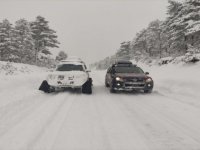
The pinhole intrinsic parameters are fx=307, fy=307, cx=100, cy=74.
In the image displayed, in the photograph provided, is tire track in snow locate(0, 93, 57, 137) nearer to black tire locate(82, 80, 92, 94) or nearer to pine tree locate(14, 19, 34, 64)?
black tire locate(82, 80, 92, 94)

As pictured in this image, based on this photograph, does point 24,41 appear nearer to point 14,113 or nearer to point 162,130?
point 14,113

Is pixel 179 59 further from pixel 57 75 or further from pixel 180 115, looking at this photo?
pixel 180 115

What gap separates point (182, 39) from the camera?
4141 cm

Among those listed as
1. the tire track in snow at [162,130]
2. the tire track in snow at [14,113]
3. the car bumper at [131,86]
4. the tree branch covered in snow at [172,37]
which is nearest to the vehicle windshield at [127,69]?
the car bumper at [131,86]

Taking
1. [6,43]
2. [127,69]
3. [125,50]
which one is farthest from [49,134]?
[125,50]

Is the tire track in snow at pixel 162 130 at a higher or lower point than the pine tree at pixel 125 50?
lower

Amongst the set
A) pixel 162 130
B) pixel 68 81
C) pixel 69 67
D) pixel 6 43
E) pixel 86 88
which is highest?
pixel 6 43

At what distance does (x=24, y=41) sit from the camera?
53.5 metres

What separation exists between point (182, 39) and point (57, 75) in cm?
3024

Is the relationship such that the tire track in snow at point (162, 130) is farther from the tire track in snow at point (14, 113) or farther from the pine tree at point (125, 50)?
the pine tree at point (125, 50)

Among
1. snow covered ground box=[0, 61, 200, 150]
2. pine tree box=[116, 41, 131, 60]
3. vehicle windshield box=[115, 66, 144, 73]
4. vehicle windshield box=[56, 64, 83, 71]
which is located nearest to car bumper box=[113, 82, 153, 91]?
vehicle windshield box=[115, 66, 144, 73]

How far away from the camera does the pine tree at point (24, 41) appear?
53.8 meters

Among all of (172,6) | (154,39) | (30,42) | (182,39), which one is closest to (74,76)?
(182,39)

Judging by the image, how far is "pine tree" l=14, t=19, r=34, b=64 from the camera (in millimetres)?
53822
